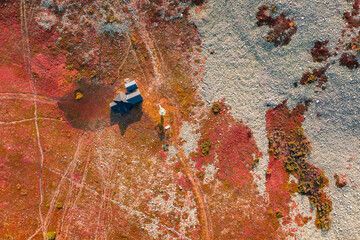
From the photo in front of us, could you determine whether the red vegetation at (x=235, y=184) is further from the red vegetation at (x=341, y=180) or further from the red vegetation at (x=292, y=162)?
the red vegetation at (x=341, y=180)

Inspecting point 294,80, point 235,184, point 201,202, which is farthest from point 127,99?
point 294,80

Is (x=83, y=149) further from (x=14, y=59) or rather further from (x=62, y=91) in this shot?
(x=14, y=59)

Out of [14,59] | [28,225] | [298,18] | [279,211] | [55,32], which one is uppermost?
[55,32]

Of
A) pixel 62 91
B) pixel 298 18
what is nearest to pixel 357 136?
pixel 298 18

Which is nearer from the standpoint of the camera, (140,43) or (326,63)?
(326,63)

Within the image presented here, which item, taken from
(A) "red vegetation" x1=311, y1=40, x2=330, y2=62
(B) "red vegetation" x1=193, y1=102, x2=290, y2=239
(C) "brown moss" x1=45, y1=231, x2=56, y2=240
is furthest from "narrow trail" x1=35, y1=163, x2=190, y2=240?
(A) "red vegetation" x1=311, y1=40, x2=330, y2=62

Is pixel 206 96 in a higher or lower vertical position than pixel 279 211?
higher

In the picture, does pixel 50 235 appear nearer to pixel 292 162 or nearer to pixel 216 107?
pixel 216 107

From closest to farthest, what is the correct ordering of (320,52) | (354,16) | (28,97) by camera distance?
1. (354,16)
2. (320,52)
3. (28,97)
